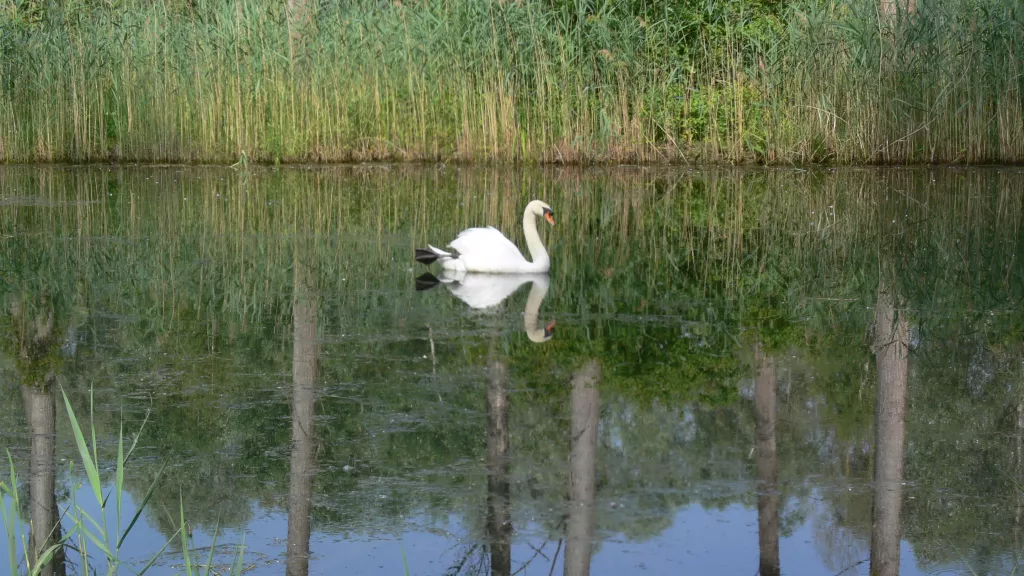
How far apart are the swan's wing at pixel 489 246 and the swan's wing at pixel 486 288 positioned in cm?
13

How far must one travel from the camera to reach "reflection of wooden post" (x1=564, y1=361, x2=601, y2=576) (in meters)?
3.32

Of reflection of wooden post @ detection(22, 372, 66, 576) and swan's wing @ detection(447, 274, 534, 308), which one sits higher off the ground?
swan's wing @ detection(447, 274, 534, 308)

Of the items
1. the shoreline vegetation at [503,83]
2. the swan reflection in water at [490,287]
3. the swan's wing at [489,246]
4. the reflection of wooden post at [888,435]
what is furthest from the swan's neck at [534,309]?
the shoreline vegetation at [503,83]

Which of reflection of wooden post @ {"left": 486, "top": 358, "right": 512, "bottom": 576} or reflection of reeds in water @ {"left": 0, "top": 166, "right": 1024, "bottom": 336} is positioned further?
reflection of reeds in water @ {"left": 0, "top": 166, "right": 1024, "bottom": 336}

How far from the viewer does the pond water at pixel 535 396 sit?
11.4ft

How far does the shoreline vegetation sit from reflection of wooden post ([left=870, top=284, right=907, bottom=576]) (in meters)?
8.16

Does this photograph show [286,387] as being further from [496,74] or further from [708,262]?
[496,74]

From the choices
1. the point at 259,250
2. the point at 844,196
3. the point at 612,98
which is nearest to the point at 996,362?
the point at 259,250

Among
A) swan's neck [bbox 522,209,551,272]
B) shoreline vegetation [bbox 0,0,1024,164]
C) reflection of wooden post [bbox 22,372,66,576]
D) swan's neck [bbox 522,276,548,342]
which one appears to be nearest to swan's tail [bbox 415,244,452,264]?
swan's neck [bbox 522,209,551,272]

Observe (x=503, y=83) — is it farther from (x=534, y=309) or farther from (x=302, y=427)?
(x=302, y=427)

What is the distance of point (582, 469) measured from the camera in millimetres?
4000

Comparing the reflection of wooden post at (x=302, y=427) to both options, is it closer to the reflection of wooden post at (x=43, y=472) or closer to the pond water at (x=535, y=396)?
the pond water at (x=535, y=396)

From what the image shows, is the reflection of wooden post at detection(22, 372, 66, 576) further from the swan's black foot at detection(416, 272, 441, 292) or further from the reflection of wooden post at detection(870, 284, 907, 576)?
the swan's black foot at detection(416, 272, 441, 292)

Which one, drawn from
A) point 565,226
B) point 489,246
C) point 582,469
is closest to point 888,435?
point 582,469
